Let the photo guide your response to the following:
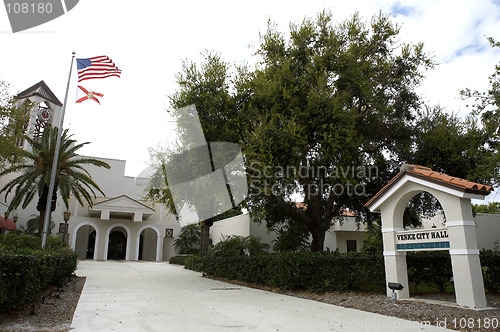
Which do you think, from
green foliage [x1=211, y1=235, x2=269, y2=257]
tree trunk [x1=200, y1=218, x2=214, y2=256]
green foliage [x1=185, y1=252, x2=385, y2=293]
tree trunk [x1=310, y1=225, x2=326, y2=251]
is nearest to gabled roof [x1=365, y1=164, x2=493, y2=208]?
green foliage [x1=185, y1=252, x2=385, y2=293]

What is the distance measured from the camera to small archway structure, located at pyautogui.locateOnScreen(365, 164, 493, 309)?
7945mm

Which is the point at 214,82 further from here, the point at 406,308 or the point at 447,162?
the point at 406,308

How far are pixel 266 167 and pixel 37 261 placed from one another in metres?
7.32

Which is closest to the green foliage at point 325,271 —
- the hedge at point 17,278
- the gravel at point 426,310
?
the gravel at point 426,310

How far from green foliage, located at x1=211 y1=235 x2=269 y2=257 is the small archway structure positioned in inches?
410

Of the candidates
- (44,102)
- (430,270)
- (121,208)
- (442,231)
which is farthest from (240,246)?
(44,102)

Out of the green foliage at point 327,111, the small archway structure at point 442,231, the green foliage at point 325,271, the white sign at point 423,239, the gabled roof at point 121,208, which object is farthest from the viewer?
the gabled roof at point 121,208

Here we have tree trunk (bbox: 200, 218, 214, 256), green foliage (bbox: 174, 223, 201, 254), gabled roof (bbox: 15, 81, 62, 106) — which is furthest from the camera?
green foliage (bbox: 174, 223, 201, 254)

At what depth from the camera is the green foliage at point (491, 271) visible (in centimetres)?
1110

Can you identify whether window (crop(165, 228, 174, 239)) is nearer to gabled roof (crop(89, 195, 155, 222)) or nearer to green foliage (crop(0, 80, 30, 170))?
gabled roof (crop(89, 195, 155, 222))

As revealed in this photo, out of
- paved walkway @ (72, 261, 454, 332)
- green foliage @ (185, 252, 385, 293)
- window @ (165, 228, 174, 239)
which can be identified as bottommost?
paved walkway @ (72, 261, 454, 332)

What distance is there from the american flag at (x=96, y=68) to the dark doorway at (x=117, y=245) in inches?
1112

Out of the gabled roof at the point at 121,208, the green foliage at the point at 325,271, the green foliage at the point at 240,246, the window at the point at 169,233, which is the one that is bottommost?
the green foliage at the point at 325,271

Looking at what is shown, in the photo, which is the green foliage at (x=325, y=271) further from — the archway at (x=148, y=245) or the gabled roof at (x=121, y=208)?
the archway at (x=148, y=245)
